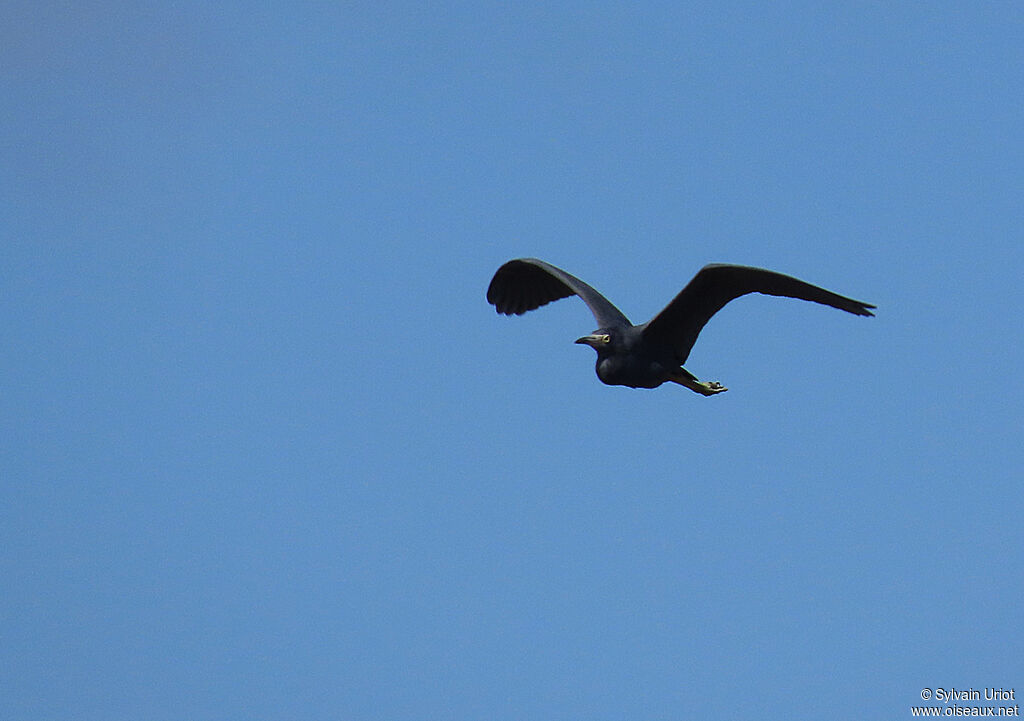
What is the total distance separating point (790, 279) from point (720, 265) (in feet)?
2.87

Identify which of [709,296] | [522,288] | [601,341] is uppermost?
[522,288]

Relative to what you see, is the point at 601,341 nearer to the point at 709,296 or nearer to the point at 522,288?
the point at 709,296

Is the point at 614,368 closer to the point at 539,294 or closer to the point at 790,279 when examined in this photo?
the point at 790,279

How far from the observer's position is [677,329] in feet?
52.4

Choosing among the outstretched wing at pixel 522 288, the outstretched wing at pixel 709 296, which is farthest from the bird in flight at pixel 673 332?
the outstretched wing at pixel 522 288

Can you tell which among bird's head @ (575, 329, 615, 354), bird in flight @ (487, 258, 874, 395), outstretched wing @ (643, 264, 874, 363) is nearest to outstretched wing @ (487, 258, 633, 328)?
bird in flight @ (487, 258, 874, 395)

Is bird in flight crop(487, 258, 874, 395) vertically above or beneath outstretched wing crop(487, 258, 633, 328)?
beneath

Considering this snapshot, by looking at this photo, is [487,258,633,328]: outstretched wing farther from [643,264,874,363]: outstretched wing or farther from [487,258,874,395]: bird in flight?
[643,264,874,363]: outstretched wing

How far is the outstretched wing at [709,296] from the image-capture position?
48.4 feet

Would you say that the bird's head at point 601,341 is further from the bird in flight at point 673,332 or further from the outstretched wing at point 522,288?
the outstretched wing at point 522,288

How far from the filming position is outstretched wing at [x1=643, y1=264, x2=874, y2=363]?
580 inches

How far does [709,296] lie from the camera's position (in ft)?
51.9

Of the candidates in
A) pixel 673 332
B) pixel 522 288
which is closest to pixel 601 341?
pixel 673 332

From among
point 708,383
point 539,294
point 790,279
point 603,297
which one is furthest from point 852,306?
point 539,294
